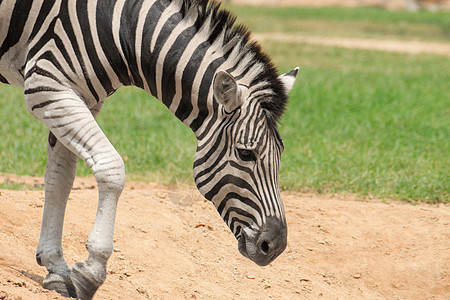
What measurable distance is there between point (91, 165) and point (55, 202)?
3.12ft

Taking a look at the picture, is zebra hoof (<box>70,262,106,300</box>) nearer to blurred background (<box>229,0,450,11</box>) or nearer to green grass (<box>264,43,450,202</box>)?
green grass (<box>264,43,450,202</box>)

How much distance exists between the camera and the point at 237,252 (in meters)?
5.91

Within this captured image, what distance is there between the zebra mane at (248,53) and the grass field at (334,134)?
1.08 meters

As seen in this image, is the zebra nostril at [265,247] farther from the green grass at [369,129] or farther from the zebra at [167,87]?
the green grass at [369,129]

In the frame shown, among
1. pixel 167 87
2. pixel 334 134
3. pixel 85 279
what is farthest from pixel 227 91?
pixel 334 134

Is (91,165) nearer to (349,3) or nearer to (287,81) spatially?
(287,81)

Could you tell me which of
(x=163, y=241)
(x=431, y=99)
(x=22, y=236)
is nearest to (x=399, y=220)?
(x=163, y=241)

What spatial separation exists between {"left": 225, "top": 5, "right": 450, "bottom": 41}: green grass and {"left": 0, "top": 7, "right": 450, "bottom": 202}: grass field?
6411mm

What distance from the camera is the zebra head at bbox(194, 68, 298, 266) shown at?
3.76 metres

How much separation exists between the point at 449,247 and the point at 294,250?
4.45 ft

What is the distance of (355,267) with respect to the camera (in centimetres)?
586

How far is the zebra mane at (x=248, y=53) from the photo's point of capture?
3846mm

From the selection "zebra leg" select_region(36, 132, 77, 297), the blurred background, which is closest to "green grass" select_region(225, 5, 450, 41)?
the blurred background

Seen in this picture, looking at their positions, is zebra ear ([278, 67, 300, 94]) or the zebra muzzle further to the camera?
zebra ear ([278, 67, 300, 94])
